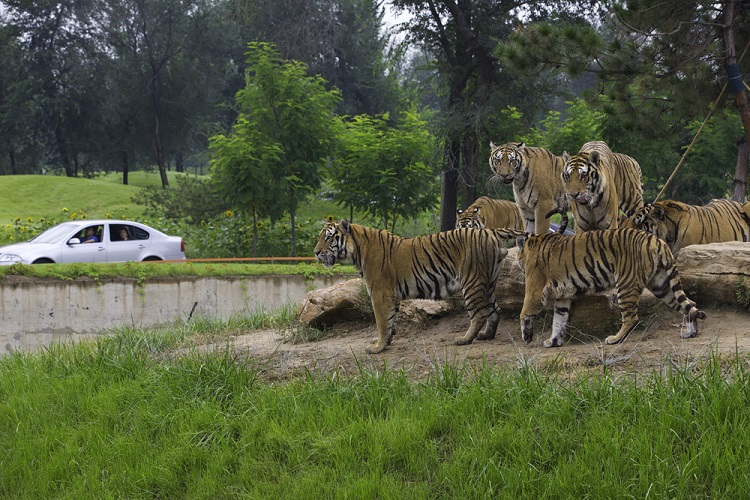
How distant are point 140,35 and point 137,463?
4205 centimetres

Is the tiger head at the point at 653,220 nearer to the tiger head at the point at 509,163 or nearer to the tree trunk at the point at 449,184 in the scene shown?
the tiger head at the point at 509,163

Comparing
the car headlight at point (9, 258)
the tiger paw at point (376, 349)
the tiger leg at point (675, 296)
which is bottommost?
the tiger paw at point (376, 349)

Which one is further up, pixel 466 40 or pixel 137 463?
pixel 466 40

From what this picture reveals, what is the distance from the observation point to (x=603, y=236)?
6684 millimetres

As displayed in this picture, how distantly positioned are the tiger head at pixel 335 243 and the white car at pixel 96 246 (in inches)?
423

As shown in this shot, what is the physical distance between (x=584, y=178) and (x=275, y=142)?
41.6ft

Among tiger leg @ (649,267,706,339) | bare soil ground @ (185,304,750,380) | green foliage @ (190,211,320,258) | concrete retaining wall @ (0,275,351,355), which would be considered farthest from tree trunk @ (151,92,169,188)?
tiger leg @ (649,267,706,339)

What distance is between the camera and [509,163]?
8445 mm

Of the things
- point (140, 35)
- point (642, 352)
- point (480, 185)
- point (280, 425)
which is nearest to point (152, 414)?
point (280, 425)

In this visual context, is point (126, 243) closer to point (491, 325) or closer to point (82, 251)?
point (82, 251)

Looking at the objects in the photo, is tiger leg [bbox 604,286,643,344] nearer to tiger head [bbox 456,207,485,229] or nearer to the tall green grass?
the tall green grass

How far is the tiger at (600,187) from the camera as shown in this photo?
7336mm

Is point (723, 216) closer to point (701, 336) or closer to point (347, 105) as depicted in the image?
point (701, 336)

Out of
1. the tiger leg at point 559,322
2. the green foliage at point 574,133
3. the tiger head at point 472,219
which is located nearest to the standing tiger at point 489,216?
the tiger head at point 472,219
